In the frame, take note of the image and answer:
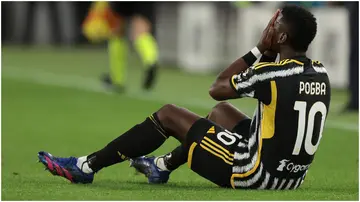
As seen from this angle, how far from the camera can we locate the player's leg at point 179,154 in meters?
7.85

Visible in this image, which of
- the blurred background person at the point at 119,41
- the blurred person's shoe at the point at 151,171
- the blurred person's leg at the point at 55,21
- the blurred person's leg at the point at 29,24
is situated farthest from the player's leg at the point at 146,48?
the blurred person's leg at the point at 29,24

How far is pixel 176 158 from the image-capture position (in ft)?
25.8

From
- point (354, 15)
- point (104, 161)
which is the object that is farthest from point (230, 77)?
point (354, 15)

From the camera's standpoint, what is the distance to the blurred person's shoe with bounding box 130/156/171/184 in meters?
8.02

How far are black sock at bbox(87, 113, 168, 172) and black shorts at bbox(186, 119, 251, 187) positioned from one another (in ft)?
0.67

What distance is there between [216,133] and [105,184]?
90 cm

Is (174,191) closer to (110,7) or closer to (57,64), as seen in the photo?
(110,7)

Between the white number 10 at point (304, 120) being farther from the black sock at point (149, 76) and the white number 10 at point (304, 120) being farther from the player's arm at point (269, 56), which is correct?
the black sock at point (149, 76)

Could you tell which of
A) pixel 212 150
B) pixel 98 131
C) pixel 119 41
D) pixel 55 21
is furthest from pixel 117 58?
pixel 55 21

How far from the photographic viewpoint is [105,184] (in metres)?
8.02

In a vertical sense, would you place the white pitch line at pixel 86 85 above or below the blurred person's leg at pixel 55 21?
above

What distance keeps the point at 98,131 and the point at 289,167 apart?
5.58 m

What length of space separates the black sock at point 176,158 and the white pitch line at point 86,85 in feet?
16.6

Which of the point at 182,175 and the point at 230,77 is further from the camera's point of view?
the point at 182,175
